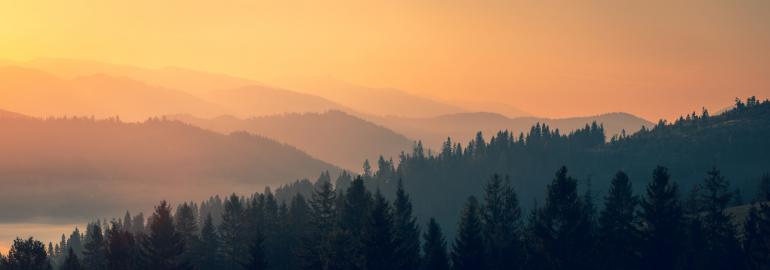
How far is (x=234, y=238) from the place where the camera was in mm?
142875

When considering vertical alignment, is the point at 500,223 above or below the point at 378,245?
above

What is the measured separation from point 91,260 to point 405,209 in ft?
193

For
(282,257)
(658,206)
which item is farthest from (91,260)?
(658,206)

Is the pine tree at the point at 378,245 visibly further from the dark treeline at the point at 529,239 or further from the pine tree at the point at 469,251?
the pine tree at the point at 469,251

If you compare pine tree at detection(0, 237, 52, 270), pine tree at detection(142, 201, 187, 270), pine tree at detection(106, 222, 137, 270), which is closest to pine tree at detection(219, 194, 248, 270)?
pine tree at detection(106, 222, 137, 270)

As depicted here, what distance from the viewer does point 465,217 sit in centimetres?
10506

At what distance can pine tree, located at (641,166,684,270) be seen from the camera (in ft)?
302

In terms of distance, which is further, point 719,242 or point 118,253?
point 118,253

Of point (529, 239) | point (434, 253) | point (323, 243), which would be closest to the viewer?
point (434, 253)

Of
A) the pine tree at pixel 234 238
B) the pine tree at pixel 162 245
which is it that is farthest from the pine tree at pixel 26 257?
the pine tree at pixel 234 238

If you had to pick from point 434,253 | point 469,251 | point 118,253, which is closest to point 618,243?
point 469,251

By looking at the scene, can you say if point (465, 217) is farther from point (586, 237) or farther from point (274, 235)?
point (274, 235)

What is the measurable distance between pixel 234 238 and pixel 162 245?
33.9 meters

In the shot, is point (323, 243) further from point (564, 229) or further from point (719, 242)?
point (719, 242)
